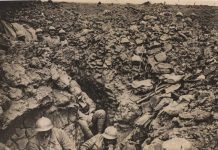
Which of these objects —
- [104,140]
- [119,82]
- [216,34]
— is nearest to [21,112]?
[104,140]

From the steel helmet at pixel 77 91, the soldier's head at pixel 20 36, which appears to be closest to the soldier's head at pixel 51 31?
the soldier's head at pixel 20 36

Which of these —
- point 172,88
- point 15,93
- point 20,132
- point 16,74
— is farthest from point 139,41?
point 20,132

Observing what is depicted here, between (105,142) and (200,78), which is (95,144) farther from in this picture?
(200,78)

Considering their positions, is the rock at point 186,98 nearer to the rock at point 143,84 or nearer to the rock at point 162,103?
the rock at point 162,103

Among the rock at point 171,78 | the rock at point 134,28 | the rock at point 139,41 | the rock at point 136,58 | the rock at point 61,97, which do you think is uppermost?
the rock at point 134,28

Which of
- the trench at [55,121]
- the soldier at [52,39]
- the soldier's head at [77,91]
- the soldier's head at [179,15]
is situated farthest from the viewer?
the soldier's head at [179,15]

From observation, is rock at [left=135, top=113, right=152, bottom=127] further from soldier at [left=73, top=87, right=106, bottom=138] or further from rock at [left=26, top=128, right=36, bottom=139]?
rock at [left=26, top=128, right=36, bottom=139]

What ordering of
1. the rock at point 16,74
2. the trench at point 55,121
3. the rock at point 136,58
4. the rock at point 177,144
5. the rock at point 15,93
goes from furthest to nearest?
the rock at point 136,58 → the rock at point 16,74 → the rock at point 15,93 → the trench at point 55,121 → the rock at point 177,144
